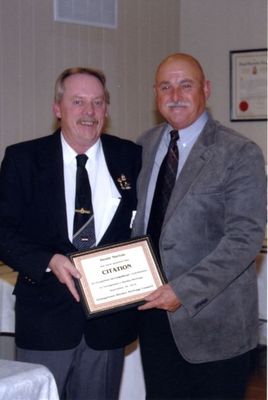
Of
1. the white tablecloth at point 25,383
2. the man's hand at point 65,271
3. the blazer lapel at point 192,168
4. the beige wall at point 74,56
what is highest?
the beige wall at point 74,56

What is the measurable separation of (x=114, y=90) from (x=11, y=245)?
3.13 meters

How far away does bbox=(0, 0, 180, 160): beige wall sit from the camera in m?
4.79

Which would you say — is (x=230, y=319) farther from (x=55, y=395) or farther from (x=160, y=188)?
(x=55, y=395)

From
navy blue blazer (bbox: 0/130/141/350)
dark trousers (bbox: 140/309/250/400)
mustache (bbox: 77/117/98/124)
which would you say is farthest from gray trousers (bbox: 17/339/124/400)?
mustache (bbox: 77/117/98/124)

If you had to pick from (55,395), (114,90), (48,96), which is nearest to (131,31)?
(114,90)

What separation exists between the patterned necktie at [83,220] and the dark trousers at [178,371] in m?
0.33

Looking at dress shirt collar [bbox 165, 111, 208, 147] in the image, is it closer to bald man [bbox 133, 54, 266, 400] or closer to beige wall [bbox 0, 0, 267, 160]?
bald man [bbox 133, 54, 266, 400]

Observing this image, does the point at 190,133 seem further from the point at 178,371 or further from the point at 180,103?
the point at 178,371

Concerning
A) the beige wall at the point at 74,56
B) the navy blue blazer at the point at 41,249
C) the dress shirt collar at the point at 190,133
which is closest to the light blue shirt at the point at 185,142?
the dress shirt collar at the point at 190,133

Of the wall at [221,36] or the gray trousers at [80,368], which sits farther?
the wall at [221,36]

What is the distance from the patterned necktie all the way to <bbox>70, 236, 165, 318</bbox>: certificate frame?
0.27ft

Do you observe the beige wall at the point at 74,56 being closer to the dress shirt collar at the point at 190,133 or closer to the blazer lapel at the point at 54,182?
the blazer lapel at the point at 54,182

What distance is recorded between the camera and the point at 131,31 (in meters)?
5.77

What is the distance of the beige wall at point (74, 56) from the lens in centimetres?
479
